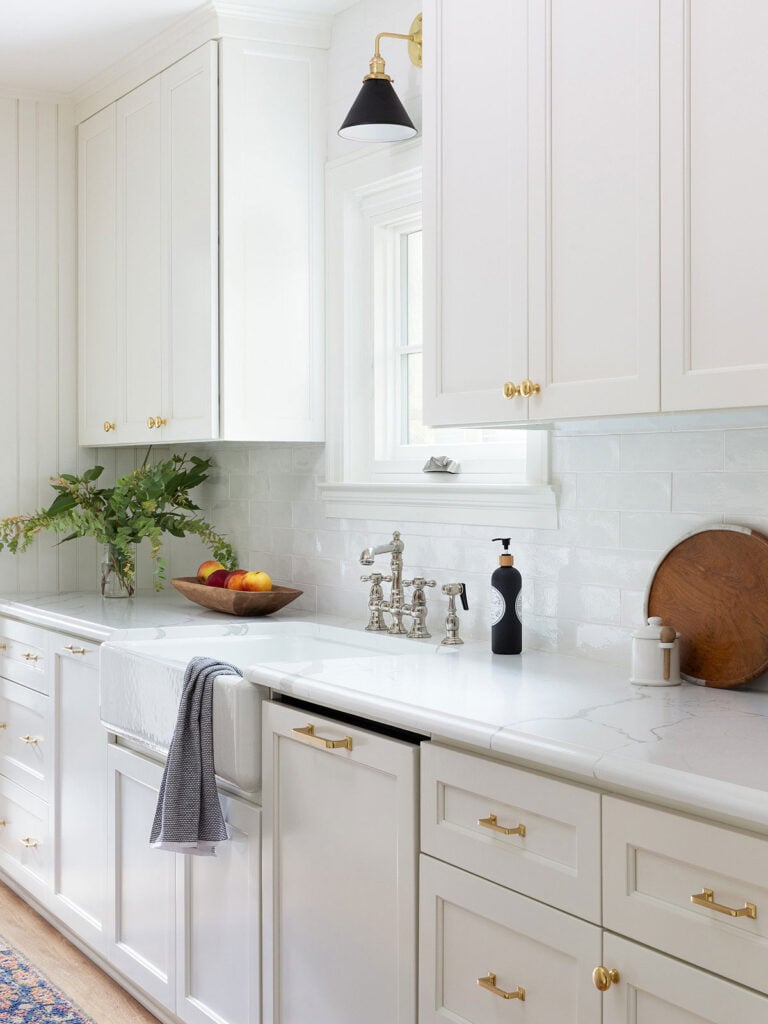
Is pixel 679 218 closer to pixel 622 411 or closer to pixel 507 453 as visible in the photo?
pixel 622 411

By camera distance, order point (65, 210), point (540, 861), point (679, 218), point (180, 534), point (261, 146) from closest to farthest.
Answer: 1. point (540, 861)
2. point (679, 218)
3. point (261, 146)
4. point (180, 534)
5. point (65, 210)

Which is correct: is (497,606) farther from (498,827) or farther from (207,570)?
(207,570)

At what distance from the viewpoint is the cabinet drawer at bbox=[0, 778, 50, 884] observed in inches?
130

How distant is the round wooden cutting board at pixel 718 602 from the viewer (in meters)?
2.02

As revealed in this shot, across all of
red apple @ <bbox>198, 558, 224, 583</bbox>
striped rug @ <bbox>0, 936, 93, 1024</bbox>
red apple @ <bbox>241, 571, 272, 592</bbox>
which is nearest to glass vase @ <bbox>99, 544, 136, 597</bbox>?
red apple @ <bbox>198, 558, 224, 583</bbox>

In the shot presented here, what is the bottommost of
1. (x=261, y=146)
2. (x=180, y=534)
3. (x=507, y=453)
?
(x=180, y=534)

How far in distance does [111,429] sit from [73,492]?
24 centimetres

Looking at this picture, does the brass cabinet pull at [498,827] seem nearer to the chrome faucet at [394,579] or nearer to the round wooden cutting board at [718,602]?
the round wooden cutting board at [718,602]

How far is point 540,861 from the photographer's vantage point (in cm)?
162


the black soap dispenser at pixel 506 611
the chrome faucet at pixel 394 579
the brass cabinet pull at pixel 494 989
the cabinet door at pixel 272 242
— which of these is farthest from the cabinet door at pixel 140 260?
the brass cabinet pull at pixel 494 989

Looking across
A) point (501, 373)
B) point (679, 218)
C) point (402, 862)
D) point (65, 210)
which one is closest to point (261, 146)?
point (65, 210)

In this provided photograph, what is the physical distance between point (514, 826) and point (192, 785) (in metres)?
0.86

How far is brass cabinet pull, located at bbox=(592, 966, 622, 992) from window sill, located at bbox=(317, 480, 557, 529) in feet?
3.84

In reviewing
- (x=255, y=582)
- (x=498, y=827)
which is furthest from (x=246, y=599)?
(x=498, y=827)
